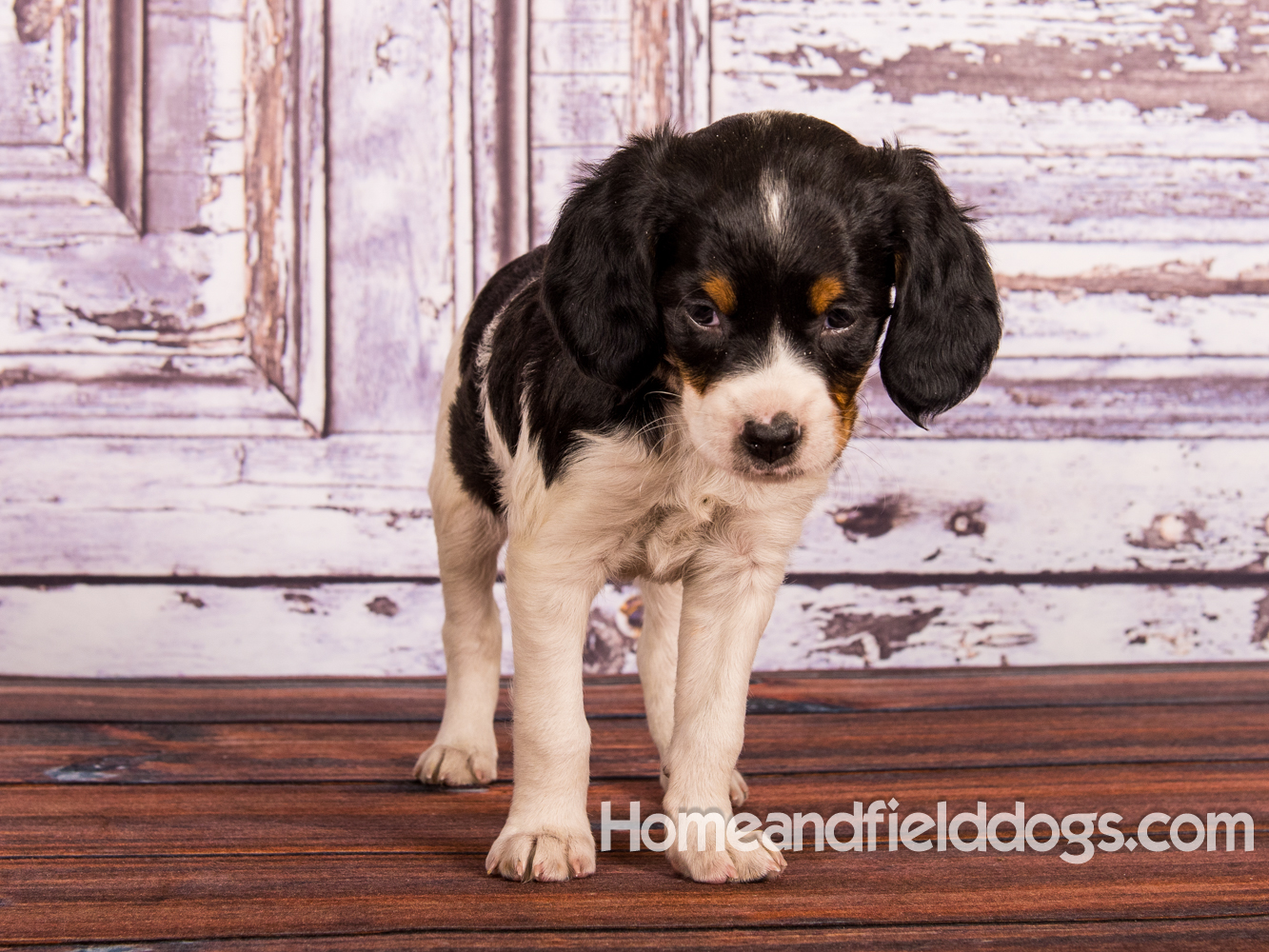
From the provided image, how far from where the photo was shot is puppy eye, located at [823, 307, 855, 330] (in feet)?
6.82

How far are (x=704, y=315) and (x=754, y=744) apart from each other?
145 cm

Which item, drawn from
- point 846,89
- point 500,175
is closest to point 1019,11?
point 846,89

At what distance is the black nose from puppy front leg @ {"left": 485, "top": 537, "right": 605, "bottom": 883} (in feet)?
1.44

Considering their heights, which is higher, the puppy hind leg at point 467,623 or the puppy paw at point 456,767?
the puppy hind leg at point 467,623

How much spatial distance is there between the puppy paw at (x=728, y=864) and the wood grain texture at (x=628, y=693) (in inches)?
48.4

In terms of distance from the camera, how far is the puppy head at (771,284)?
6.62ft

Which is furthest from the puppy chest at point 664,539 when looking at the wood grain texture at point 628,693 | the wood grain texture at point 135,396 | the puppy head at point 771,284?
the wood grain texture at point 135,396

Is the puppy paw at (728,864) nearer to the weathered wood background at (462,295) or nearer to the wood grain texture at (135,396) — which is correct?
the weathered wood background at (462,295)

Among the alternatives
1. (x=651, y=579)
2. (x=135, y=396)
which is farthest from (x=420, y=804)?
(x=135, y=396)

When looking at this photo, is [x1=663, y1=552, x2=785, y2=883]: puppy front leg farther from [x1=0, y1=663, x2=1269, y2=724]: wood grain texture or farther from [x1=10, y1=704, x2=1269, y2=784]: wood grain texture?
[x1=0, y1=663, x2=1269, y2=724]: wood grain texture

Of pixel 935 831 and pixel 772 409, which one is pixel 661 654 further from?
pixel 772 409

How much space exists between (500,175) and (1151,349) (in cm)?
227

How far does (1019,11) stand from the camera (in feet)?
14.2

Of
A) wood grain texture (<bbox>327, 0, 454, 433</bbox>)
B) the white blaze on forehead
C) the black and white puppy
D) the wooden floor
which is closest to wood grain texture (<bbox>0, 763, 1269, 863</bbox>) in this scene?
the wooden floor
